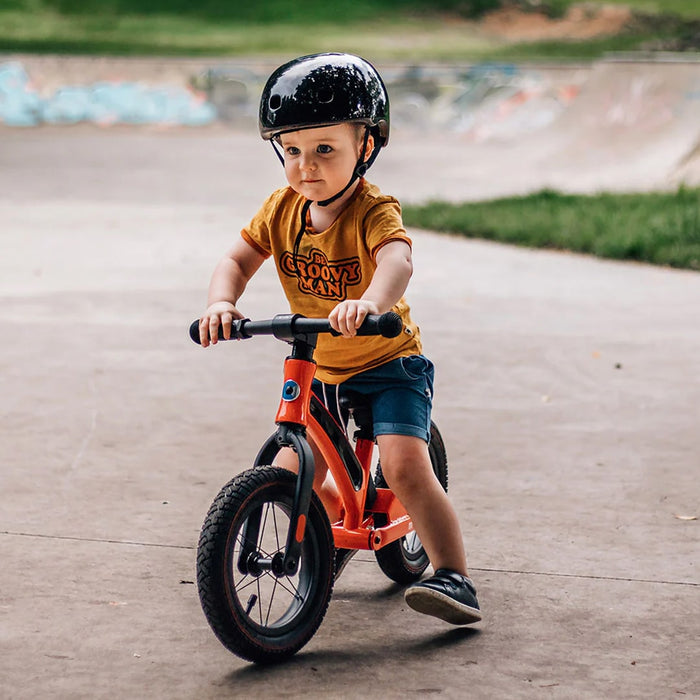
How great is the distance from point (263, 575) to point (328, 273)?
82 cm

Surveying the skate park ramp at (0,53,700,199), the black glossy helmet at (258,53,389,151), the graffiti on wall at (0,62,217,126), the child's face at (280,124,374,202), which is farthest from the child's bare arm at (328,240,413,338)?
the graffiti on wall at (0,62,217,126)

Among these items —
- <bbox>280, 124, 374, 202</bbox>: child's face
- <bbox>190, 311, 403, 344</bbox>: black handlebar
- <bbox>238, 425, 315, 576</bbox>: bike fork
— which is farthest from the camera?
<bbox>280, 124, 374, 202</bbox>: child's face

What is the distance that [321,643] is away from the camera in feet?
11.2

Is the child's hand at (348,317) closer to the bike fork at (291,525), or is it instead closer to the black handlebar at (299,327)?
the black handlebar at (299,327)

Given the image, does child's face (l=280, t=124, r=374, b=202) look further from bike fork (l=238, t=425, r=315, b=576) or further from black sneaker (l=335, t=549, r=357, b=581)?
black sneaker (l=335, t=549, r=357, b=581)

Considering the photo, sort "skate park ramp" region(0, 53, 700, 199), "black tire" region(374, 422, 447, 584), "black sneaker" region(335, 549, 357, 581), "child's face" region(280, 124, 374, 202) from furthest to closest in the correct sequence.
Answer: "skate park ramp" region(0, 53, 700, 199)
"black tire" region(374, 422, 447, 584)
"black sneaker" region(335, 549, 357, 581)
"child's face" region(280, 124, 374, 202)

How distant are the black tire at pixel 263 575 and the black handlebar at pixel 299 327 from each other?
0.35m

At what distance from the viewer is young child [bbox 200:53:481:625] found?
3.22 meters

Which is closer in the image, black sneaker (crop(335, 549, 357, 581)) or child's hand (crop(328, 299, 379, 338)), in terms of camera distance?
child's hand (crop(328, 299, 379, 338))

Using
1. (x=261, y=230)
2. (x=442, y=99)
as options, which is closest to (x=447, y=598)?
(x=261, y=230)

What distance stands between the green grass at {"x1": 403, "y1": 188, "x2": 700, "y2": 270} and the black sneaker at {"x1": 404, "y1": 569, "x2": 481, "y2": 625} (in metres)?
6.87

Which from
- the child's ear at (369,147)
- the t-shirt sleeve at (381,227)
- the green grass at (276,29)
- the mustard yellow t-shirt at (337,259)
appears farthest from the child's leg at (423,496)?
the green grass at (276,29)

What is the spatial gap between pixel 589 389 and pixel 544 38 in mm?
34420

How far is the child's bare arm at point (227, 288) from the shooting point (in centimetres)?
318
